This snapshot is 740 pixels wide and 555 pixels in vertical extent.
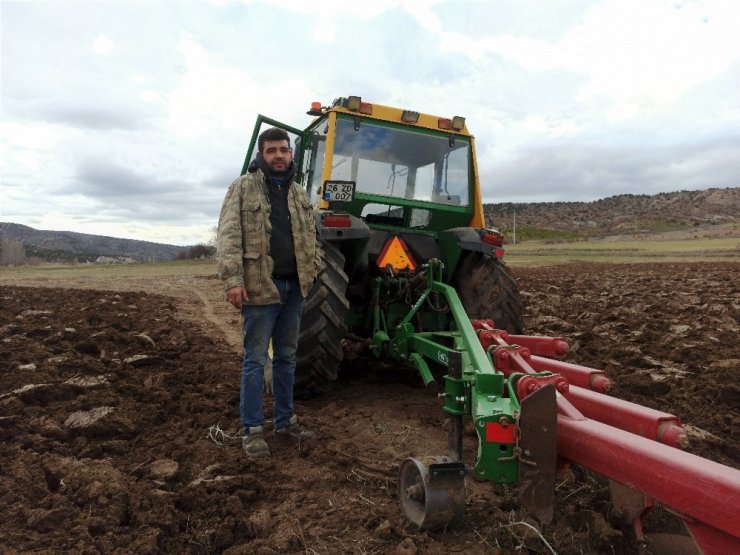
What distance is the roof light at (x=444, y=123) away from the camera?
5488mm

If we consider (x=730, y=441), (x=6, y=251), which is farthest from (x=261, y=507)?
(x=6, y=251)

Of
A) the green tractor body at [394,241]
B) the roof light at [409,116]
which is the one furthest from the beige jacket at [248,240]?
the roof light at [409,116]

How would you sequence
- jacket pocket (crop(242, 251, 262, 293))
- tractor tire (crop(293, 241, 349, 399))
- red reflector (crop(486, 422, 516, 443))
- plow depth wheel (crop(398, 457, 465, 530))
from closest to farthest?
red reflector (crop(486, 422, 516, 443)) < plow depth wheel (crop(398, 457, 465, 530)) < jacket pocket (crop(242, 251, 262, 293)) < tractor tire (crop(293, 241, 349, 399))

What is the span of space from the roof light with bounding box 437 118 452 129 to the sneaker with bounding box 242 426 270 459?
3292 mm

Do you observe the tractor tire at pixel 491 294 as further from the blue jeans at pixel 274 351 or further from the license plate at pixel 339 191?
the blue jeans at pixel 274 351

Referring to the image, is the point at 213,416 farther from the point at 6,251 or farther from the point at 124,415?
the point at 6,251

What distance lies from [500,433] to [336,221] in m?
2.57

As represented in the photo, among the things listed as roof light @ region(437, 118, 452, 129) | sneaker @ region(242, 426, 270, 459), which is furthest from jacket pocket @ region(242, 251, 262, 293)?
roof light @ region(437, 118, 452, 129)

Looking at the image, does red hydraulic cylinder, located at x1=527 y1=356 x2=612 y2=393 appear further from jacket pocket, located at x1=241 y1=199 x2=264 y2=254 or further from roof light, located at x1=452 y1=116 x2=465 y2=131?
roof light, located at x1=452 y1=116 x2=465 y2=131

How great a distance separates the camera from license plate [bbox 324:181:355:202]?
4.81m

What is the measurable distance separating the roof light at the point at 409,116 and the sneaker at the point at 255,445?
10.1ft

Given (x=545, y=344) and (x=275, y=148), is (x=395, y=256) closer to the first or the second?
(x=545, y=344)

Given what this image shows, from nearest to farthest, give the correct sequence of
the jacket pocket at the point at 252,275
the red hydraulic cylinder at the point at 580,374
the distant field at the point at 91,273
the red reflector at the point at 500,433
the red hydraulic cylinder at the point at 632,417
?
the red hydraulic cylinder at the point at 632,417, the red reflector at the point at 500,433, the red hydraulic cylinder at the point at 580,374, the jacket pocket at the point at 252,275, the distant field at the point at 91,273

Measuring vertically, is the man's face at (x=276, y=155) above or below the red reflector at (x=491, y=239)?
above
